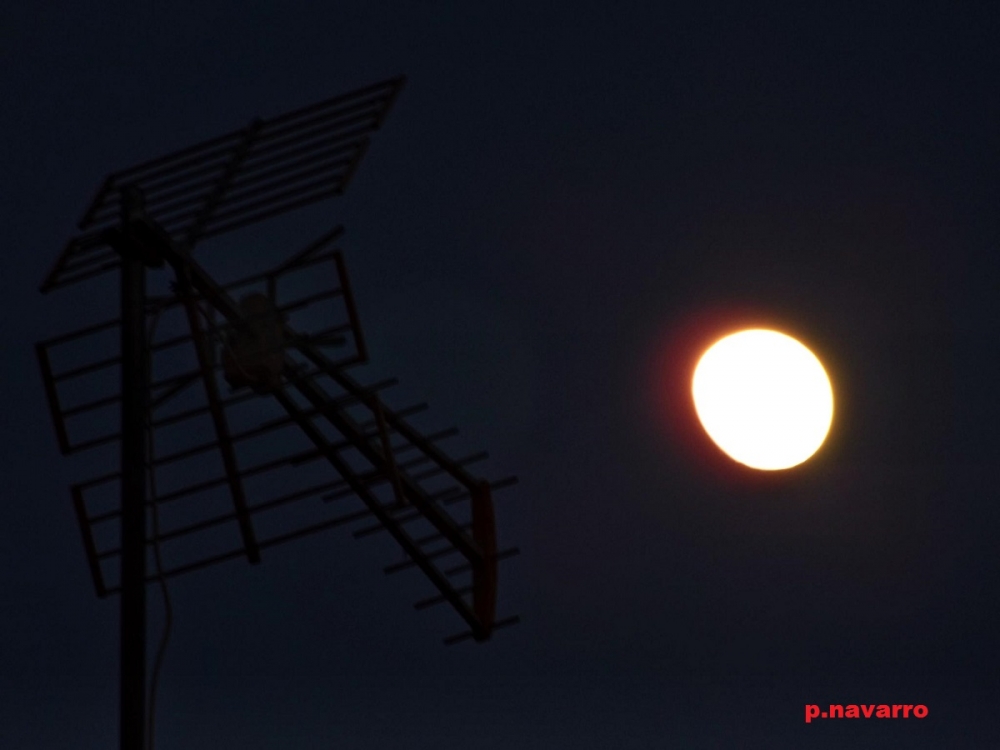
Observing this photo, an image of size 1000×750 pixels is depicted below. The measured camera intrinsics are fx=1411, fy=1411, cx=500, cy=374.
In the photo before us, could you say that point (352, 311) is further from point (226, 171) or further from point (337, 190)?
point (226, 171)

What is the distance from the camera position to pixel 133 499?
804 cm

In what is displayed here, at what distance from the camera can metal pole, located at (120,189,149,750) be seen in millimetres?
7715

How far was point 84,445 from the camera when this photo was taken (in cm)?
909

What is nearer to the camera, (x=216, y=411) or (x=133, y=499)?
(x=133, y=499)

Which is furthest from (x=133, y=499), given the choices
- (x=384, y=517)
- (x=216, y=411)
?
(x=384, y=517)

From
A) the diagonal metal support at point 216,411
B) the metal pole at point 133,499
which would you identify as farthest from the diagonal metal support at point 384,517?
the metal pole at point 133,499

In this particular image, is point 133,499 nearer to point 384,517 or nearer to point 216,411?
point 216,411

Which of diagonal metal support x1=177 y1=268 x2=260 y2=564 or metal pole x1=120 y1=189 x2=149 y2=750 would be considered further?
diagonal metal support x1=177 y1=268 x2=260 y2=564

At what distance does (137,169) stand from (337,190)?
2219 mm

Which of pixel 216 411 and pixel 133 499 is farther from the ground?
pixel 216 411

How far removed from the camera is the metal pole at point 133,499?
771 centimetres

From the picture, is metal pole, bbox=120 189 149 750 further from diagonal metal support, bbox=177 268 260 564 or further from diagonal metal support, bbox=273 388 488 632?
diagonal metal support, bbox=273 388 488 632

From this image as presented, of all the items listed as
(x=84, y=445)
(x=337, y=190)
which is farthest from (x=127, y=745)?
(x=337, y=190)

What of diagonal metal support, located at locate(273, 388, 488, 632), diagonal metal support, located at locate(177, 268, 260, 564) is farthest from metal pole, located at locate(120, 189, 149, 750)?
diagonal metal support, located at locate(273, 388, 488, 632)
